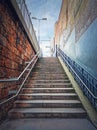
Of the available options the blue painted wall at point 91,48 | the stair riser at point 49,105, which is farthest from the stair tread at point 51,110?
the blue painted wall at point 91,48

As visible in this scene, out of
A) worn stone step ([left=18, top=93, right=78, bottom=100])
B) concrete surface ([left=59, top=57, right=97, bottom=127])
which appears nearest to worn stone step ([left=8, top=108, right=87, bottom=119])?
concrete surface ([left=59, top=57, right=97, bottom=127])

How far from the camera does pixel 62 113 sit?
13.8ft

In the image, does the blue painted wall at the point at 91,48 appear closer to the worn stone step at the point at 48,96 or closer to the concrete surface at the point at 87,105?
the concrete surface at the point at 87,105

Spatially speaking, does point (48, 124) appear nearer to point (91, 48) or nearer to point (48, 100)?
point (48, 100)

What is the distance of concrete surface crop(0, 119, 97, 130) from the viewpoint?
3441 mm

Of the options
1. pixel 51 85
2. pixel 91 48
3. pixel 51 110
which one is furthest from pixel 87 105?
pixel 51 85

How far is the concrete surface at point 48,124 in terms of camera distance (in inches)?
135

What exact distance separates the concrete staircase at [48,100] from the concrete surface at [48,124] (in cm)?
26

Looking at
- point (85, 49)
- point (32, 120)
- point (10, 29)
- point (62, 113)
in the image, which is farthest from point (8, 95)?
point (85, 49)

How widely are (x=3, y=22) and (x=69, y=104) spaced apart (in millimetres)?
3103

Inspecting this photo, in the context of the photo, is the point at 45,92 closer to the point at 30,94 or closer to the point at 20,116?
the point at 30,94

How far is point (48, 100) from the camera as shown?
507cm

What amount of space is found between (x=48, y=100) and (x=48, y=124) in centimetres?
143

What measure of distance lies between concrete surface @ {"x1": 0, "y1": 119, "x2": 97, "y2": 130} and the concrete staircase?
26 cm
